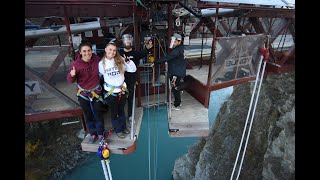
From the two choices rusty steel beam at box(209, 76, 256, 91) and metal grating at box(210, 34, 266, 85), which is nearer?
metal grating at box(210, 34, 266, 85)

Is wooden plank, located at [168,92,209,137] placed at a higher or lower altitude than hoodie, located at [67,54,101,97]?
lower

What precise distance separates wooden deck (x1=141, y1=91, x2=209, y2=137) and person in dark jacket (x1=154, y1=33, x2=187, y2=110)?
1.87 ft

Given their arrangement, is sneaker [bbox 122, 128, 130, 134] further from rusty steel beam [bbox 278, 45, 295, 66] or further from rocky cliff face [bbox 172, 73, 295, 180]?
rocky cliff face [bbox 172, 73, 295, 180]

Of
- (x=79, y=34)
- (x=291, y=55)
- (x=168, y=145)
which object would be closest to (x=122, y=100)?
(x=79, y=34)

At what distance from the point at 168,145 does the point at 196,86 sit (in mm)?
18532

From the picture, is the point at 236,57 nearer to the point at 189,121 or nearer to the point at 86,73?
the point at 189,121

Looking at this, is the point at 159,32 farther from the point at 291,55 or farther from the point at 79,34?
the point at 291,55

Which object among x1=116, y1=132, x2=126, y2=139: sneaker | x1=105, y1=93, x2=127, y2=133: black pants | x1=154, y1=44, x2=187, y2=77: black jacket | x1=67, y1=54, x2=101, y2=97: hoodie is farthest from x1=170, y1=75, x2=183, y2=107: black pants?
x1=67, y1=54, x2=101, y2=97: hoodie

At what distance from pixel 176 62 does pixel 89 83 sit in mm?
2732

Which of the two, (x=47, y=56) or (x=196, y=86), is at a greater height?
(x=47, y=56)

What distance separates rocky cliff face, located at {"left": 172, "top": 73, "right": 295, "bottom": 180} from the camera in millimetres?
13956

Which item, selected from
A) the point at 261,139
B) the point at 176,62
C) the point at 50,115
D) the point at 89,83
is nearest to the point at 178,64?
the point at 176,62

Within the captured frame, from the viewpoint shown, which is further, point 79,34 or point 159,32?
point 79,34

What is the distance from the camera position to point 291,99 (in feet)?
49.0
